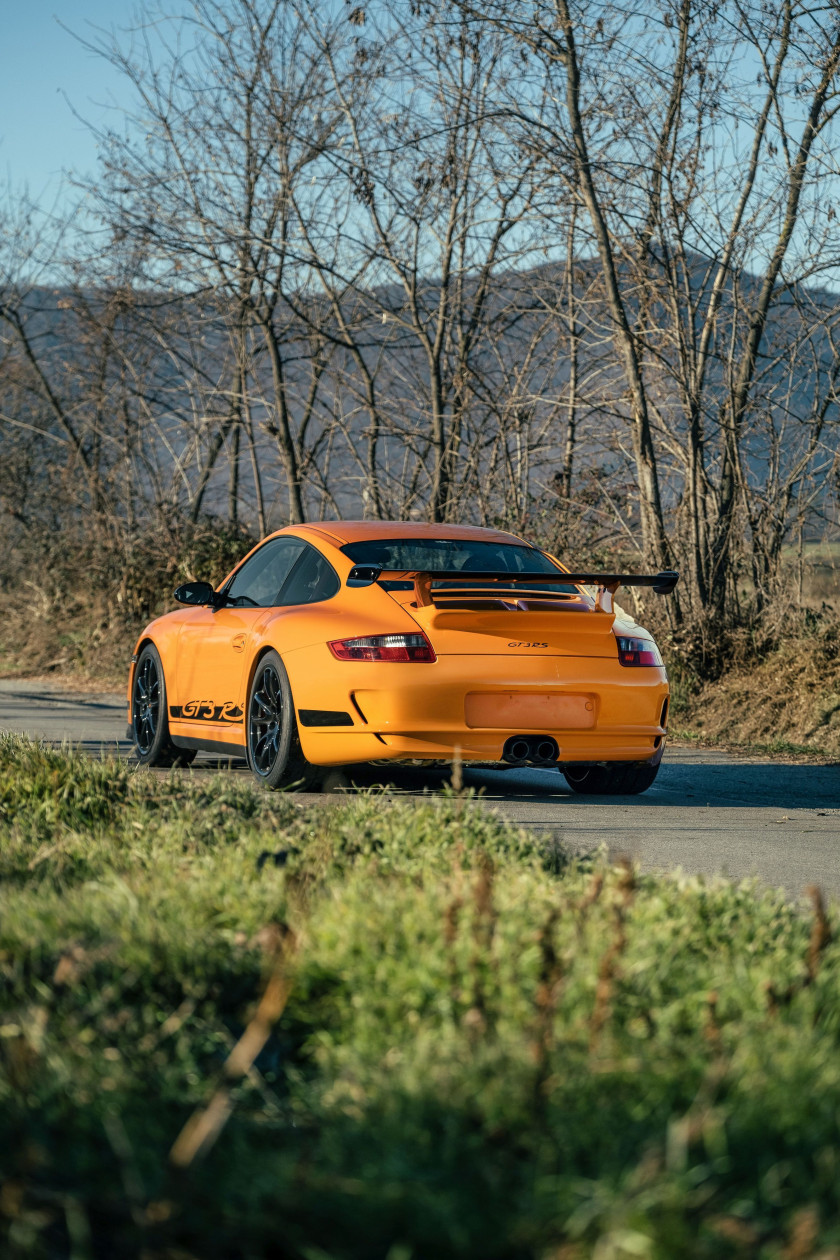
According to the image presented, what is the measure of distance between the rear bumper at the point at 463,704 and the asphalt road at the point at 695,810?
41 centimetres

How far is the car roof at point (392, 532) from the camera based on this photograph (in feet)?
28.1

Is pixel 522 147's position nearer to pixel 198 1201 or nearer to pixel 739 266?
pixel 739 266

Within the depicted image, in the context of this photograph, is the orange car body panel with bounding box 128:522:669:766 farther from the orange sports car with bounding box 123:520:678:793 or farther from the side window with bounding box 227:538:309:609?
the side window with bounding box 227:538:309:609

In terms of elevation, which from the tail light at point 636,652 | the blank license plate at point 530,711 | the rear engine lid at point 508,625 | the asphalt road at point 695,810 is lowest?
the asphalt road at point 695,810

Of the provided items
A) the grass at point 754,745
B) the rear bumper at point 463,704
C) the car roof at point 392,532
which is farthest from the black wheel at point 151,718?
the grass at point 754,745

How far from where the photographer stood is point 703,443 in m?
13.2

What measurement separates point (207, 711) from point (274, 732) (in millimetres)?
973

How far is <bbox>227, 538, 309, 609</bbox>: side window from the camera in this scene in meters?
8.82

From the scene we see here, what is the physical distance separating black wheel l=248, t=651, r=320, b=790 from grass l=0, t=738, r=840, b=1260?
3.06 m

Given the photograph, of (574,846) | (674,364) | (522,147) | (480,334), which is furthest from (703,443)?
(574,846)

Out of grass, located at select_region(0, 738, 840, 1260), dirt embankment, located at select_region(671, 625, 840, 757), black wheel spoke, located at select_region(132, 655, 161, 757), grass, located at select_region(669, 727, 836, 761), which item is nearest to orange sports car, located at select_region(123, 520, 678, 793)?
black wheel spoke, located at select_region(132, 655, 161, 757)

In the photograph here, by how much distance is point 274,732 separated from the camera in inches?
317

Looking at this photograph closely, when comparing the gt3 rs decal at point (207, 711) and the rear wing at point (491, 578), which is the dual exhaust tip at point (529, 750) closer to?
the rear wing at point (491, 578)

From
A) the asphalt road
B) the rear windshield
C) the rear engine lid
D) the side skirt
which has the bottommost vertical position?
the asphalt road
